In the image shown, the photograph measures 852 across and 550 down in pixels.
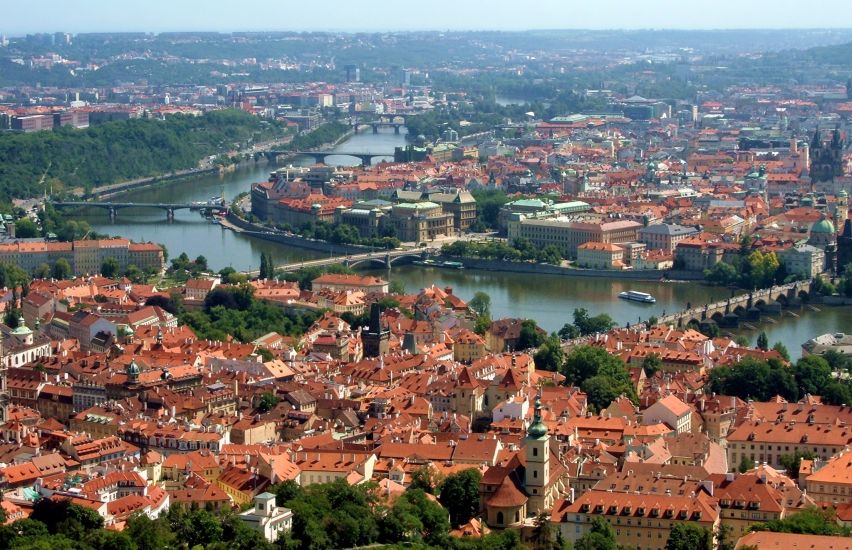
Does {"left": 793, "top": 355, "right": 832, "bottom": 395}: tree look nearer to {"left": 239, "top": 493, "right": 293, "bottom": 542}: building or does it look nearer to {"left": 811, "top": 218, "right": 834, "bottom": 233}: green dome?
{"left": 239, "top": 493, "right": 293, "bottom": 542}: building

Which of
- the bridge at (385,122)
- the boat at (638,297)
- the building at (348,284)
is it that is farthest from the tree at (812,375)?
the bridge at (385,122)

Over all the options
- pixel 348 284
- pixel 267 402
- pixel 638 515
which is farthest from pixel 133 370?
pixel 348 284

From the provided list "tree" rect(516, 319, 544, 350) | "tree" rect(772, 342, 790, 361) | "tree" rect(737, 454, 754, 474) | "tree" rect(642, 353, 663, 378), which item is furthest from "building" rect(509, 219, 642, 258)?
"tree" rect(737, 454, 754, 474)

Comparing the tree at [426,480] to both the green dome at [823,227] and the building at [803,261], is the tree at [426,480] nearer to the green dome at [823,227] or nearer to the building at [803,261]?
the building at [803,261]

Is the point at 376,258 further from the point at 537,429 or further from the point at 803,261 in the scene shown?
the point at 537,429

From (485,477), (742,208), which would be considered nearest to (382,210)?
(742,208)
